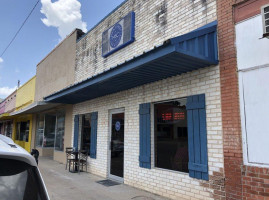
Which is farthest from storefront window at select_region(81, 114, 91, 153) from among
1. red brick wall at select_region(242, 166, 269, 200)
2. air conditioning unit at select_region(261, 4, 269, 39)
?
air conditioning unit at select_region(261, 4, 269, 39)

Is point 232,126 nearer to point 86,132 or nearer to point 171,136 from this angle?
point 171,136

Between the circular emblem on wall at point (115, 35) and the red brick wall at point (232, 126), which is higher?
the circular emblem on wall at point (115, 35)

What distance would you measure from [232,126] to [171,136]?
1829mm

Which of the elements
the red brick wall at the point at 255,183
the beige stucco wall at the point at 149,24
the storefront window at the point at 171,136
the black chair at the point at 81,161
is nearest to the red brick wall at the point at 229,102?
the red brick wall at the point at 255,183

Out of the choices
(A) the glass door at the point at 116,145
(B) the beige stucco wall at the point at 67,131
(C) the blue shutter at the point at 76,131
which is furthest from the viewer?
(B) the beige stucco wall at the point at 67,131

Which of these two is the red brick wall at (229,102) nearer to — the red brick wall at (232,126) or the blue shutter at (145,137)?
the red brick wall at (232,126)

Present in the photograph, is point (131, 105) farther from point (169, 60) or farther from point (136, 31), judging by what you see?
point (169, 60)

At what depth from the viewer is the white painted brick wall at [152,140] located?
4.62 m

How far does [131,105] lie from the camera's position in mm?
7027

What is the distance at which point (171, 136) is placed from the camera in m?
5.81

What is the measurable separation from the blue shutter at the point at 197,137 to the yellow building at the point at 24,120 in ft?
48.5

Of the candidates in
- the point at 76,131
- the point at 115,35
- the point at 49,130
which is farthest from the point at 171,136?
the point at 49,130

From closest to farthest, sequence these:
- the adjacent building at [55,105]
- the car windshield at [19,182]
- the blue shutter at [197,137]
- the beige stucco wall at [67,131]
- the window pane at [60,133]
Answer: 1. the car windshield at [19,182]
2. the blue shutter at [197,137]
3. the beige stucco wall at [67,131]
4. the adjacent building at [55,105]
5. the window pane at [60,133]

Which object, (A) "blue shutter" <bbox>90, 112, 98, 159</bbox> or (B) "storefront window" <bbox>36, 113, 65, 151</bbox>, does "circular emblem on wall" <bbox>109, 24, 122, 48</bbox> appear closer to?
(A) "blue shutter" <bbox>90, 112, 98, 159</bbox>
